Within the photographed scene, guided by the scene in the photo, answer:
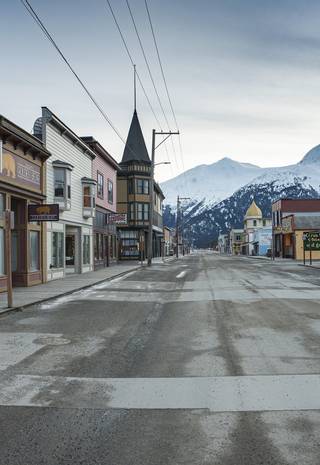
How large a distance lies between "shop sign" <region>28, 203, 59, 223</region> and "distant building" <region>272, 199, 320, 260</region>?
49757 millimetres

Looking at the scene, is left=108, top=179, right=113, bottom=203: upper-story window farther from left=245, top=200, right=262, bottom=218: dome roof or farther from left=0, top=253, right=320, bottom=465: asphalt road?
left=245, top=200, right=262, bottom=218: dome roof

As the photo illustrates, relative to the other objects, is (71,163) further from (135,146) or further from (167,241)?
(167,241)

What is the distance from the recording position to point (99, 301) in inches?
605

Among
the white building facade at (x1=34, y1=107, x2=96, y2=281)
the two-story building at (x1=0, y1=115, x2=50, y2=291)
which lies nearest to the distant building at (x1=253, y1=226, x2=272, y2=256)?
the white building facade at (x1=34, y1=107, x2=96, y2=281)

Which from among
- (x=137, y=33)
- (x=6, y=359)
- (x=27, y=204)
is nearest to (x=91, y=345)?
(x=6, y=359)

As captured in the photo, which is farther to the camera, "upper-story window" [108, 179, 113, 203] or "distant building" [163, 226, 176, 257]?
"distant building" [163, 226, 176, 257]

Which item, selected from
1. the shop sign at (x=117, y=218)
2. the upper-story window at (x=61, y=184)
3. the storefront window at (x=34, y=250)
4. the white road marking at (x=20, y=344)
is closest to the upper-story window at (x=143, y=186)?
the shop sign at (x=117, y=218)

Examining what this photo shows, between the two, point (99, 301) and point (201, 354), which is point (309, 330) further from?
point (99, 301)

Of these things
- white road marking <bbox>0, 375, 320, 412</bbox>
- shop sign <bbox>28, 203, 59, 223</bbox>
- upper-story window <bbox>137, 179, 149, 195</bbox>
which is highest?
upper-story window <bbox>137, 179, 149, 195</bbox>

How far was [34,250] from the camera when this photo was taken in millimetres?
21422

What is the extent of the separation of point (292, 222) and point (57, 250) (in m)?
46.8

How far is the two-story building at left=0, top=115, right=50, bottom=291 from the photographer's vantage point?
17.7m

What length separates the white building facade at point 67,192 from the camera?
23.6 m

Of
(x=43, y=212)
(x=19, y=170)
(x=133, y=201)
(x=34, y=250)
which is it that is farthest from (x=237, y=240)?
(x=19, y=170)
